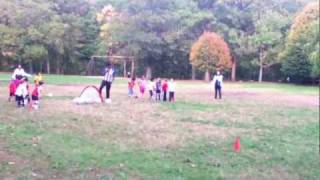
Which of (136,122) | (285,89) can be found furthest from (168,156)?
(285,89)

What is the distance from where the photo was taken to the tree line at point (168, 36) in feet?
179

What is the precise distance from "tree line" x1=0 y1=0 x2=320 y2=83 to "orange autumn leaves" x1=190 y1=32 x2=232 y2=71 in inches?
4.4

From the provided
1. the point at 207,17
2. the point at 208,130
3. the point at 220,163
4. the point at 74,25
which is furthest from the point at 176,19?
the point at 220,163

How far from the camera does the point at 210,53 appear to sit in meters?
55.7

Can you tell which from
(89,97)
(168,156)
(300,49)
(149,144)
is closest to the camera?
(168,156)

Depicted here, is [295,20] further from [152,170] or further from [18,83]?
[152,170]

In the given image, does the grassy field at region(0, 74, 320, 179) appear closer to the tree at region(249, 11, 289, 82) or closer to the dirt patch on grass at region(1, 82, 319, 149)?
the dirt patch on grass at region(1, 82, 319, 149)

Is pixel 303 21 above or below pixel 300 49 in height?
above

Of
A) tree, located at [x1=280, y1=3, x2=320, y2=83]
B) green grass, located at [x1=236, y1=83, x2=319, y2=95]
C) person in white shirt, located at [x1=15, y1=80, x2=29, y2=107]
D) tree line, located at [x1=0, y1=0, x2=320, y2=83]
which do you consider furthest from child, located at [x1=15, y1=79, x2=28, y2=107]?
tree, located at [x1=280, y1=3, x2=320, y2=83]

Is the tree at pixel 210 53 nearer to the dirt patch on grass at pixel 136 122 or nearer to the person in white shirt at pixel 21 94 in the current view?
the dirt patch on grass at pixel 136 122

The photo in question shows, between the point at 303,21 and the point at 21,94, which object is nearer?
the point at 21,94

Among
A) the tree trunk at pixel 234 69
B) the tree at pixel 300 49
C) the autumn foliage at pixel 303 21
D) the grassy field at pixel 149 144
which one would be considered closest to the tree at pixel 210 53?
the tree trunk at pixel 234 69

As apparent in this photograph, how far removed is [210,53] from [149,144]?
44268mm

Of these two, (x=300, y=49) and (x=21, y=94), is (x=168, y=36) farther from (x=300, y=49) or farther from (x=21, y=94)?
(x=21, y=94)
